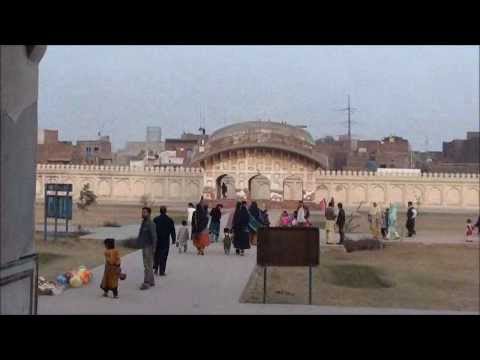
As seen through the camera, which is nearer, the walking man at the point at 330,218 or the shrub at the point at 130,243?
the shrub at the point at 130,243

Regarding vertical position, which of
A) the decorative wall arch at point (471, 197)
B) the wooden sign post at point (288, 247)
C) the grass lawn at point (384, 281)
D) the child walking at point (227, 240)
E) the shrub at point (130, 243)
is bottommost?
the grass lawn at point (384, 281)

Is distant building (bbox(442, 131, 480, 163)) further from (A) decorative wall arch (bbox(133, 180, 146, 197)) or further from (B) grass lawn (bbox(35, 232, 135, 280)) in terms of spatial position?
(B) grass lawn (bbox(35, 232, 135, 280))

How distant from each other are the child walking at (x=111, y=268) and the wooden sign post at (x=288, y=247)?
1740mm

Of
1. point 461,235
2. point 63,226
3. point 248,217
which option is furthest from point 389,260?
point 63,226

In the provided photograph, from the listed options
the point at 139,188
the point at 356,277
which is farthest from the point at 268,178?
the point at 356,277

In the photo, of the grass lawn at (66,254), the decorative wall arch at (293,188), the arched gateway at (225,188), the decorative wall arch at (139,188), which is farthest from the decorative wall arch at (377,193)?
the grass lawn at (66,254)

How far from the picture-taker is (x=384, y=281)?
33.6ft

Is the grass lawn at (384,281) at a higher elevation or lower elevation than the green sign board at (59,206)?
lower

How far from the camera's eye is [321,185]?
43.7 meters

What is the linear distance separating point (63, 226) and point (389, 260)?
10.6 m

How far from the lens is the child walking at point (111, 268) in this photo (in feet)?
24.2

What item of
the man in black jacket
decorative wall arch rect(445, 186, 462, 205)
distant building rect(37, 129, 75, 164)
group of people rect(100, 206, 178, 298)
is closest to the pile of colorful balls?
group of people rect(100, 206, 178, 298)

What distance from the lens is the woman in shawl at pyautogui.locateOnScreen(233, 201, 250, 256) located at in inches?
486

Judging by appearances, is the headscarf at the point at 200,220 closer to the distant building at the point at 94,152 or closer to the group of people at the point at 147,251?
the group of people at the point at 147,251
